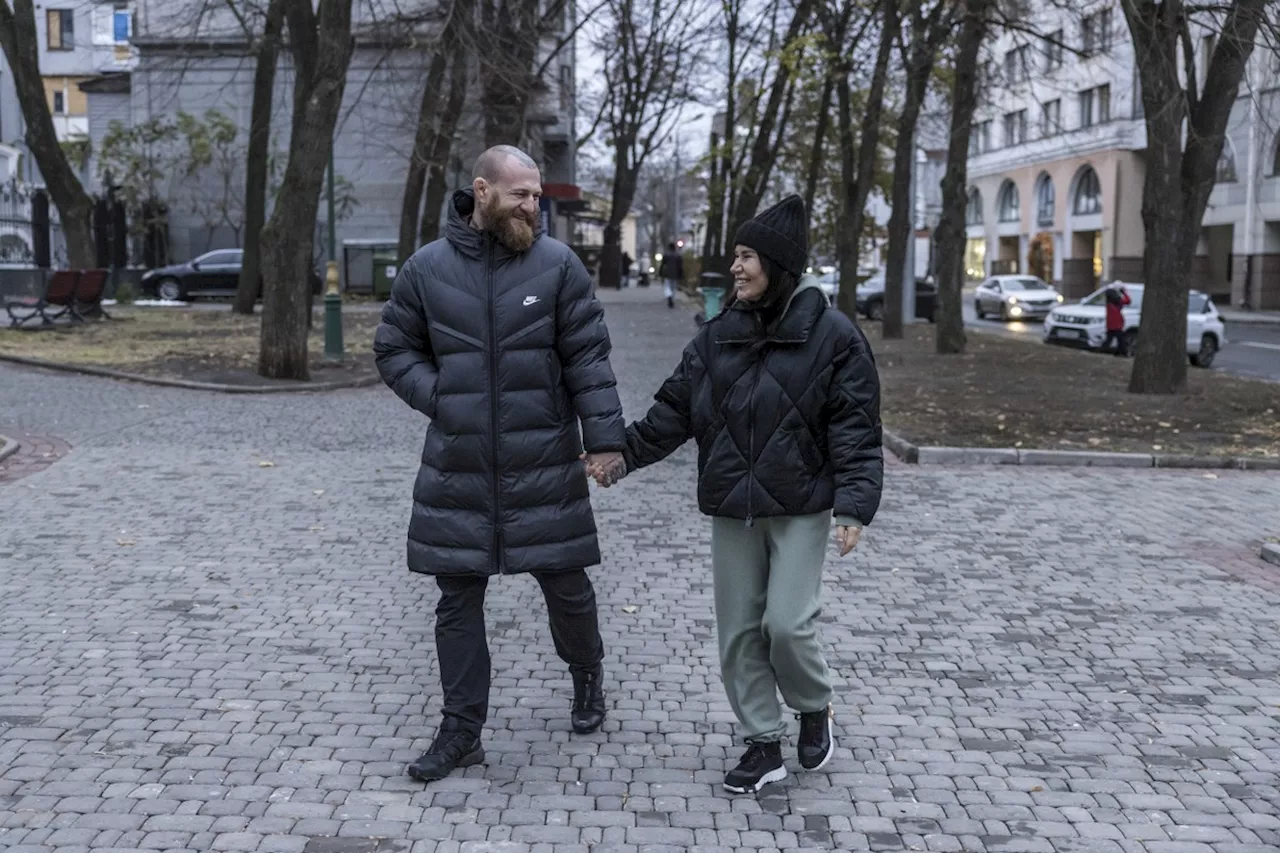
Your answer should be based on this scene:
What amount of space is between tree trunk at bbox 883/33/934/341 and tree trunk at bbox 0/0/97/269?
13832 millimetres

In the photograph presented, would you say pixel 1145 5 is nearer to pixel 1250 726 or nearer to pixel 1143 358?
pixel 1143 358

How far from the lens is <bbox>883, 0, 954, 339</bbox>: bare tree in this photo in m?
24.1

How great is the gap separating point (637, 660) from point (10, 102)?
196ft

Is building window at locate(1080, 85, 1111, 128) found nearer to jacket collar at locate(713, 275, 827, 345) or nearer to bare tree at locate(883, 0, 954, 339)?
bare tree at locate(883, 0, 954, 339)

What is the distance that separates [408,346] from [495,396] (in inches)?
14.1

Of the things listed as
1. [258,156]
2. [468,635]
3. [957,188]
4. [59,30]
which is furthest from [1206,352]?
[59,30]

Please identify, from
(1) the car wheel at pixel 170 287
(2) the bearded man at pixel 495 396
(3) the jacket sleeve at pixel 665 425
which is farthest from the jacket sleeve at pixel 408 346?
(1) the car wheel at pixel 170 287

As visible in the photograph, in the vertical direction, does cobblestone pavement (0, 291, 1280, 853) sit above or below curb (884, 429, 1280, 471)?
below

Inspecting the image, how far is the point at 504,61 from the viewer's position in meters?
21.5

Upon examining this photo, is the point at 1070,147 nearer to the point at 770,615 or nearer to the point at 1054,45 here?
the point at 1054,45

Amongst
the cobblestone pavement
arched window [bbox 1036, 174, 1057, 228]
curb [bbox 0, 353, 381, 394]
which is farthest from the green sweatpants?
arched window [bbox 1036, 174, 1057, 228]

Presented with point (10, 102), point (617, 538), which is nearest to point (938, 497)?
point (617, 538)

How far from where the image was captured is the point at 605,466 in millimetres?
4883

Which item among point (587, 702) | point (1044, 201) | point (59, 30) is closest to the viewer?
point (587, 702)
